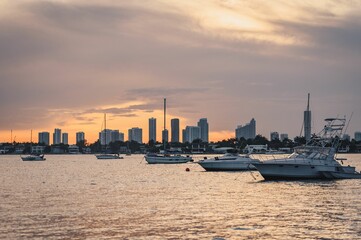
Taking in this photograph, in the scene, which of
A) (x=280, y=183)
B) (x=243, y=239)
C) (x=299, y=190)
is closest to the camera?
(x=243, y=239)

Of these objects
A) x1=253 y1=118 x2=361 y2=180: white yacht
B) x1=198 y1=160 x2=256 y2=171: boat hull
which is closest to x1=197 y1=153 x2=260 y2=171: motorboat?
x1=198 y1=160 x2=256 y2=171: boat hull

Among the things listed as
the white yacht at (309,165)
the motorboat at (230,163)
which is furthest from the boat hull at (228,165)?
the white yacht at (309,165)

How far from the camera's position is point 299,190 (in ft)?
228

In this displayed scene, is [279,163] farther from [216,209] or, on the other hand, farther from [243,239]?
[243,239]

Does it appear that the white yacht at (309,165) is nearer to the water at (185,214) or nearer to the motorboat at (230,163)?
the water at (185,214)

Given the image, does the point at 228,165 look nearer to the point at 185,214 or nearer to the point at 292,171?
the point at 292,171

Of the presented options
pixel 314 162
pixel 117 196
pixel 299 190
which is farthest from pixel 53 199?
pixel 314 162

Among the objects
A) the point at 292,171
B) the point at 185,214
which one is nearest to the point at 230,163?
the point at 292,171

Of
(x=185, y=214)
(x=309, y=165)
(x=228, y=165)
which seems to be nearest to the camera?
(x=185, y=214)

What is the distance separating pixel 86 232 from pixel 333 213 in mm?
19424

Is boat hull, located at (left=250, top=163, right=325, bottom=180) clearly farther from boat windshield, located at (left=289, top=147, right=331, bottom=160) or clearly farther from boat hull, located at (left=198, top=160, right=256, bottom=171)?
boat hull, located at (left=198, top=160, right=256, bottom=171)

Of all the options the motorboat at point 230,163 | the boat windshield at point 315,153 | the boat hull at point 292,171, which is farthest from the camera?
the motorboat at point 230,163

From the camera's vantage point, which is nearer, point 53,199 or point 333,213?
point 333,213

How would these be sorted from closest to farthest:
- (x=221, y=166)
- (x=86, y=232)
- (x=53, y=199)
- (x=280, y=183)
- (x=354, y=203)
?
(x=86, y=232), (x=354, y=203), (x=53, y=199), (x=280, y=183), (x=221, y=166)
